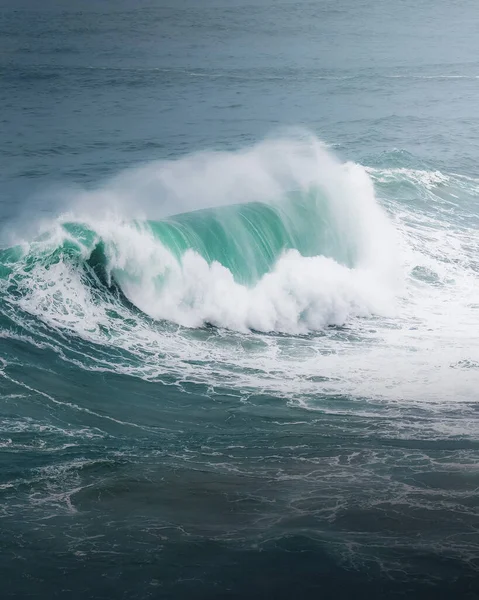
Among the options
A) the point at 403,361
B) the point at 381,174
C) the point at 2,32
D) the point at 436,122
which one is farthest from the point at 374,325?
the point at 2,32

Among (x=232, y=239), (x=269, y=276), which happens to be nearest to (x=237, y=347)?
(x=269, y=276)

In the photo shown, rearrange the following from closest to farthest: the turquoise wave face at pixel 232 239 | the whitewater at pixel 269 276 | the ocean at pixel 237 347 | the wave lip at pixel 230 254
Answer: the ocean at pixel 237 347, the whitewater at pixel 269 276, the wave lip at pixel 230 254, the turquoise wave face at pixel 232 239

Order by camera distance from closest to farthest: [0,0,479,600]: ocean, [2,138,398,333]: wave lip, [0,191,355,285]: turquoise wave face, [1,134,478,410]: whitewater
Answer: [0,0,479,600]: ocean < [1,134,478,410]: whitewater < [2,138,398,333]: wave lip < [0,191,355,285]: turquoise wave face

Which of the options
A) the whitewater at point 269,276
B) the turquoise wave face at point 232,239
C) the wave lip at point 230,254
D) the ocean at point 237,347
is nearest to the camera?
the ocean at point 237,347

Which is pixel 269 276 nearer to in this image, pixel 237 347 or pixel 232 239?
pixel 232 239

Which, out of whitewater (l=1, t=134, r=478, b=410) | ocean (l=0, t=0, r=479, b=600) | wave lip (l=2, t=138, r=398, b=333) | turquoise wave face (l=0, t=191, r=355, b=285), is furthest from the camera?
turquoise wave face (l=0, t=191, r=355, b=285)

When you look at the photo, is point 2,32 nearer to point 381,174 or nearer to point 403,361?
point 381,174

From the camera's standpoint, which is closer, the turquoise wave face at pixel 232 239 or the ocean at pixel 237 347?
the ocean at pixel 237 347

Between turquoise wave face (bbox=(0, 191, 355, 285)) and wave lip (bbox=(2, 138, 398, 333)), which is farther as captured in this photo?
turquoise wave face (bbox=(0, 191, 355, 285))
